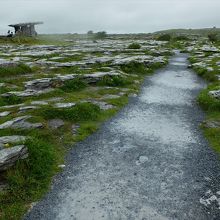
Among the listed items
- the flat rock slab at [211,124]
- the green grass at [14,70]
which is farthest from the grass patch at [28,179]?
the green grass at [14,70]

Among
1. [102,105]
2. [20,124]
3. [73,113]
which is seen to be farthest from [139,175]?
[102,105]

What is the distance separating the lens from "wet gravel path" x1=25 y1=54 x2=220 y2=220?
11234 millimetres

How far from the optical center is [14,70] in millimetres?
35750

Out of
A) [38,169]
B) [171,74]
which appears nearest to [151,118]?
[38,169]

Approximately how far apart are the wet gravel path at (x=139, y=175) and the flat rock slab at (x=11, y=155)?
1828 millimetres

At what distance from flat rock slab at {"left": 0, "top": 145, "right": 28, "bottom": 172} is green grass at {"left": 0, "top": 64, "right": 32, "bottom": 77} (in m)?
22.9

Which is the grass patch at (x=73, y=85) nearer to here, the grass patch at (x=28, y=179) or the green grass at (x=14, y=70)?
the green grass at (x=14, y=70)

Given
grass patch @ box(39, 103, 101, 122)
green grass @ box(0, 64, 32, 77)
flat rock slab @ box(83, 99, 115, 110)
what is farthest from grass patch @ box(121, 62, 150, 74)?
grass patch @ box(39, 103, 101, 122)

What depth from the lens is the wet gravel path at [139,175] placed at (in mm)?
11234

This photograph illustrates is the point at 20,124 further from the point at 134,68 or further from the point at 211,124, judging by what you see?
the point at 134,68

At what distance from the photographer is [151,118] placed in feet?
69.7

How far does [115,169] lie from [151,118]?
7.79 metres

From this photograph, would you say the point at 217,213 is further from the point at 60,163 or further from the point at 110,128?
the point at 110,128

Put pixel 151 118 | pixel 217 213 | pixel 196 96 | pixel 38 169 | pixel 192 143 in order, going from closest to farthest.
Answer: pixel 217 213
pixel 38 169
pixel 192 143
pixel 151 118
pixel 196 96
